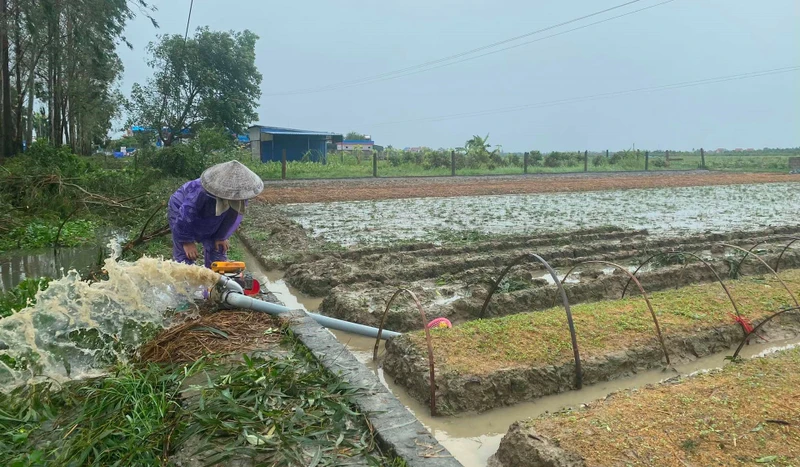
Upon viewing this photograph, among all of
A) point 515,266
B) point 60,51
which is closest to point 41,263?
point 515,266

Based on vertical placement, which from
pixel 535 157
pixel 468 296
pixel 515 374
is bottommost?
pixel 515 374

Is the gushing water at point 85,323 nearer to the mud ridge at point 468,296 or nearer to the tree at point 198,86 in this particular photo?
the mud ridge at point 468,296

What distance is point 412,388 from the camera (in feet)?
13.3

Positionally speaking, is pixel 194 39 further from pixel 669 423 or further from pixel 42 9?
pixel 669 423

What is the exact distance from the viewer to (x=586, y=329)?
466 centimetres

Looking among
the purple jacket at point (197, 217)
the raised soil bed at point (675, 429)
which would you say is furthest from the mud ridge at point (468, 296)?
the raised soil bed at point (675, 429)

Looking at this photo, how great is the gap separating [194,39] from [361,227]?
72.1 feet

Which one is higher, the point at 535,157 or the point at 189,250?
the point at 535,157

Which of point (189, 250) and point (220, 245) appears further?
point (220, 245)

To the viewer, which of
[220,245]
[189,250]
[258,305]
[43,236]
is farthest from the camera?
[43,236]

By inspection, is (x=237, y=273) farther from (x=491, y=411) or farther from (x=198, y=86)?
(x=198, y=86)

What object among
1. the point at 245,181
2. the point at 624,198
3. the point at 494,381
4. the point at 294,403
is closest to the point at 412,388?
the point at 494,381

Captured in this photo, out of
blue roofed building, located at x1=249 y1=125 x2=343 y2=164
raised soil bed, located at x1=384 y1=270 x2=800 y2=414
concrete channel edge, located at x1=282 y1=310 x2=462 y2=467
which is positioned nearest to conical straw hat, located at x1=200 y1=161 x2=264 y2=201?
concrete channel edge, located at x1=282 y1=310 x2=462 y2=467

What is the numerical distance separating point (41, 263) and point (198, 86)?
75.7 ft
